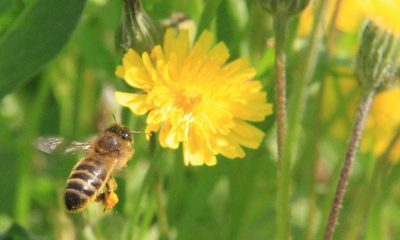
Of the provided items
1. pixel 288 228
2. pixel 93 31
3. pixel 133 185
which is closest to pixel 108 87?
pixel 93 31

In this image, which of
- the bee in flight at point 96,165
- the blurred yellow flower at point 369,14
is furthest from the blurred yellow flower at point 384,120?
the bee in flight at point 96,165

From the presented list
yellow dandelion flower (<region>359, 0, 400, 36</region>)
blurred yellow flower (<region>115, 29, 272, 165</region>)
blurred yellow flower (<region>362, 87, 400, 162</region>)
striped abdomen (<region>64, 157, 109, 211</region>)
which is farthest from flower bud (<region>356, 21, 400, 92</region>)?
blurred yellow flower (<region>362, 87, 400, 162</region>)

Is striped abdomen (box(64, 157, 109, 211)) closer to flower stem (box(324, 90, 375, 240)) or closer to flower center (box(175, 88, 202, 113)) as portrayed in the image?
flower center (box(175, 88, 202, 113))

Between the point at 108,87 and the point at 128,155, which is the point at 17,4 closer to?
the point at 128,155

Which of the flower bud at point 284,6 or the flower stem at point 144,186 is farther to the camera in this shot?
the flower stem at point 144,186

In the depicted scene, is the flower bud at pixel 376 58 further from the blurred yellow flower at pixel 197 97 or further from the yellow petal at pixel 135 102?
the yellow petal at pixel 135 102
